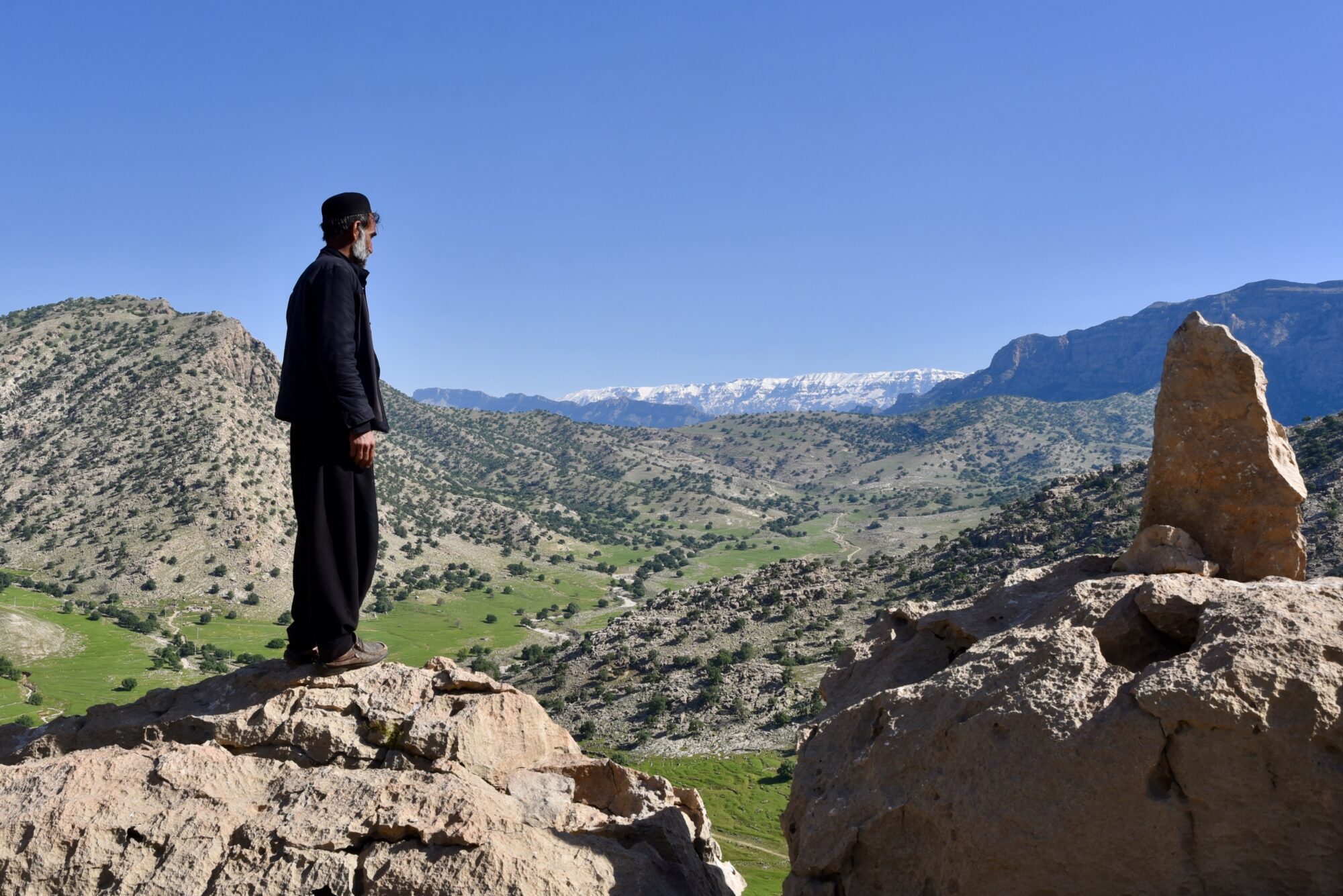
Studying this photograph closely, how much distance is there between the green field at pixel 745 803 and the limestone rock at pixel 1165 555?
25.1 m

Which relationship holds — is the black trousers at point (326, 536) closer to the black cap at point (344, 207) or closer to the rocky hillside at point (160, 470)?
the black cap at point (344, 207)

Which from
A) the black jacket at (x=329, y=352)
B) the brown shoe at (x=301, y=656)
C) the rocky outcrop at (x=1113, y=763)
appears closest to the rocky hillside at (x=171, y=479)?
the brown shoe at (x=301, y=656)

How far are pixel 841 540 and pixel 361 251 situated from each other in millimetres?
139802

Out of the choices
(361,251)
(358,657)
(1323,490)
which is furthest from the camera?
(1323,490)

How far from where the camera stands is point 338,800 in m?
5.88

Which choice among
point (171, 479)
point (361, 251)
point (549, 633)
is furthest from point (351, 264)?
point (171, 479)

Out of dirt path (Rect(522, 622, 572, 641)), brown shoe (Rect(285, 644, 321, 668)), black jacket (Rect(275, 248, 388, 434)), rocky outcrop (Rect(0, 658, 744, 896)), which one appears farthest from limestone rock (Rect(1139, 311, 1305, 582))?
dirt path (Rect(522, 622, 572, 641))

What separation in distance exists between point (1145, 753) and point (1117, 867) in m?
0.62

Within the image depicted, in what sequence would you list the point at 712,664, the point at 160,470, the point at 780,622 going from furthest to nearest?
the point at 160,470 < the point at 780,622 < the point at 712,664

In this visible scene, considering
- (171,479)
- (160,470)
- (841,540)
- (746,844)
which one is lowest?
(841,540)

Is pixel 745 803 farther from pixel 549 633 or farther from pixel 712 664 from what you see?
pixel 549 633

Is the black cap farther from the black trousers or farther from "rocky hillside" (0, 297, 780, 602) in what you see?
"rocky hillside" (0, 297, 780, 602)

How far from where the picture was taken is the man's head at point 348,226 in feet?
25.5

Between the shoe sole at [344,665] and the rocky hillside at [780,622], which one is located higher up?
the shoe sole at [344,665]
